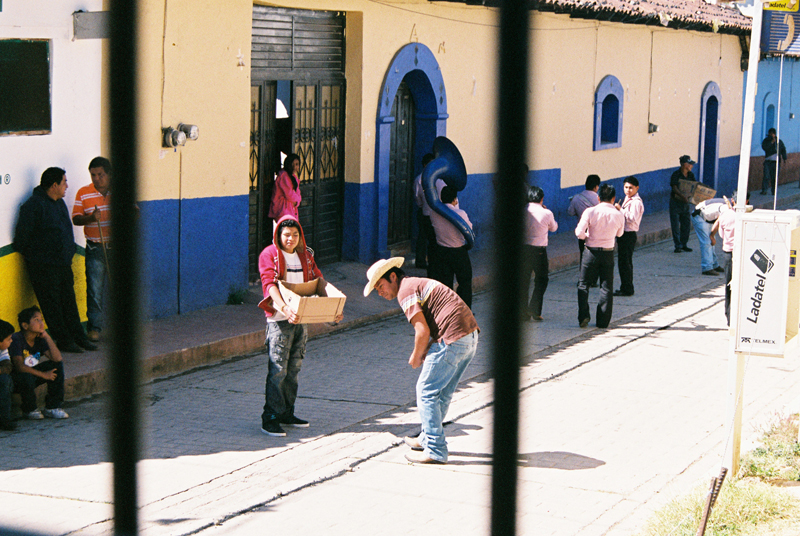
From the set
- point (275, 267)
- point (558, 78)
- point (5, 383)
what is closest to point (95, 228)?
point (5, 383)

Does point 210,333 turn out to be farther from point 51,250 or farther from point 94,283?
point 51,250

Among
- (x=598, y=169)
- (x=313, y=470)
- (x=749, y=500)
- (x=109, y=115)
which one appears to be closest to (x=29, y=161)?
(x=109, y=115)

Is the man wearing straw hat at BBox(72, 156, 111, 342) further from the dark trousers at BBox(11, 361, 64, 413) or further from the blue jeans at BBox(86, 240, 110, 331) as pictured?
the dark trousers at BBox(11, 361, 64, 413)

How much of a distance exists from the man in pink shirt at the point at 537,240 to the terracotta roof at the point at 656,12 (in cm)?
400

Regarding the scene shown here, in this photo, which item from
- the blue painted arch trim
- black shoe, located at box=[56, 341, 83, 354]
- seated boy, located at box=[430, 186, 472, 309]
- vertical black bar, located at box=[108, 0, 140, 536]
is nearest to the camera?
black shoe, located at box=[56, 341, 83, 354]

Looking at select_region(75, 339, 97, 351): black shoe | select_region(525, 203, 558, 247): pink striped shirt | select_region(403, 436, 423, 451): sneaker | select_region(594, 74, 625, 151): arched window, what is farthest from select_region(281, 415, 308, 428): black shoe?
select_region(594, 74, 625, 151): arched window

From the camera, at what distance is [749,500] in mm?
5711

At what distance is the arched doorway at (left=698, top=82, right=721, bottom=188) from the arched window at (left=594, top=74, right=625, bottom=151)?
5.72 m

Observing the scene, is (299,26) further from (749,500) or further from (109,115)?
(749,500)

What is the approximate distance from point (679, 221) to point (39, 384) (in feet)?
41.0

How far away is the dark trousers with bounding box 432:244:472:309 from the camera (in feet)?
36.2

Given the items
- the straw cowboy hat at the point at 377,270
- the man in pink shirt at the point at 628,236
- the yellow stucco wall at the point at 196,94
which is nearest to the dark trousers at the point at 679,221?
the man in pink shirt at the point at 628,236

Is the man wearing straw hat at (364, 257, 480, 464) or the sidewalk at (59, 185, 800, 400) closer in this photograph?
the man wearing straw hat at (364, 257, 480, 464)

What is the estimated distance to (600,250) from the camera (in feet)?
38.0
